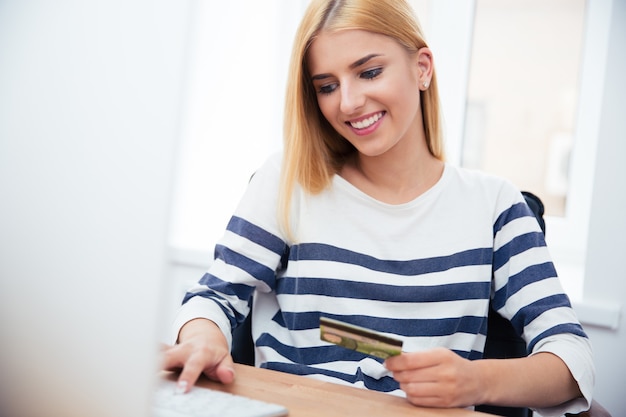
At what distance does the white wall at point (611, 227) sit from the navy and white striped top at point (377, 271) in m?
0.47

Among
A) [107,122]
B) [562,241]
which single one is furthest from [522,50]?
[107,122]

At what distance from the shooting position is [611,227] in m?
1.67

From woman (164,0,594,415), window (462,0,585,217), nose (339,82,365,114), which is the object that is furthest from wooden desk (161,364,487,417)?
window (462,0,585,217)

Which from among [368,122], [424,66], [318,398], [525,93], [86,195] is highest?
[525,93]

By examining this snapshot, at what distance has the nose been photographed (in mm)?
1252

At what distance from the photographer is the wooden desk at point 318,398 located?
80cm

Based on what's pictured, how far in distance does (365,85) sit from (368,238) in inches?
12.0

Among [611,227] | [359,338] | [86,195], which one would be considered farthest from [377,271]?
[86,195]

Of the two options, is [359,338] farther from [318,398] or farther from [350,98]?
[350,98]

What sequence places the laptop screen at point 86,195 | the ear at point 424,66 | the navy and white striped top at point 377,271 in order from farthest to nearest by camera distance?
the ear at point 424,66
the navy and white striped top at point 377,271
the laptop screen at point 86,195

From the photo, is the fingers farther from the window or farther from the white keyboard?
the window

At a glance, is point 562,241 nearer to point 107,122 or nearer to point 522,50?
point 522,50

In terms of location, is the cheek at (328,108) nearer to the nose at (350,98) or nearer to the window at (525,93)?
the nose at (350,98)

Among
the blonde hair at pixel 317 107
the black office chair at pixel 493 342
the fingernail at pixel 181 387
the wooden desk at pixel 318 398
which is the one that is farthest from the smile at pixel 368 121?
the fingernail at pixel 181 387
